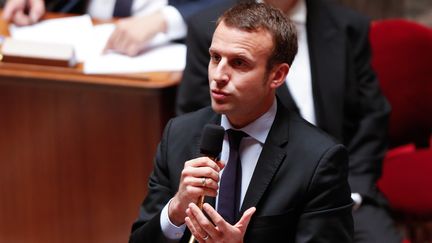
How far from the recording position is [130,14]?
2980mm

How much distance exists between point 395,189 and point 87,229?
938 mm

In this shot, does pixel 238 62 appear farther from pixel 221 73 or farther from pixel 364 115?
pixel 364 115

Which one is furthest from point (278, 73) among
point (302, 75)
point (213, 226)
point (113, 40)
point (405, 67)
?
point (405, 67)

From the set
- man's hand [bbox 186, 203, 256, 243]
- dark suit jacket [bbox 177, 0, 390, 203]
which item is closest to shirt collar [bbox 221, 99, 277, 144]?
man's hand [bbox 186, 203, 256, 243]

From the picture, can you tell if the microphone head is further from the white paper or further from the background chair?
the background chair

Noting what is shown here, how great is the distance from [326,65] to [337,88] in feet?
0.23

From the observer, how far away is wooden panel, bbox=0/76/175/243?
2473 mm

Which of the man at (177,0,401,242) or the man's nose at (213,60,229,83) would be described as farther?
the man at (177,0,401,242)

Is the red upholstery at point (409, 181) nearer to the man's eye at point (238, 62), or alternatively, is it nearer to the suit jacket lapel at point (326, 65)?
the suit jacket lapel at point (326, 65)

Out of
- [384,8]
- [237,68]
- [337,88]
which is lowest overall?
[384,8]

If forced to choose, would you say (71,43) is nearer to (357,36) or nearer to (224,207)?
(357,36)

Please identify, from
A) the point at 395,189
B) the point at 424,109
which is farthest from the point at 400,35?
the point at 395,189

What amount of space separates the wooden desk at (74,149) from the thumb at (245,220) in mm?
877

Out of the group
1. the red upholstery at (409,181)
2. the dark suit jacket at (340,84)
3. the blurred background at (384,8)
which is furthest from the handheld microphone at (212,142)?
the blurred background at (384,8)
